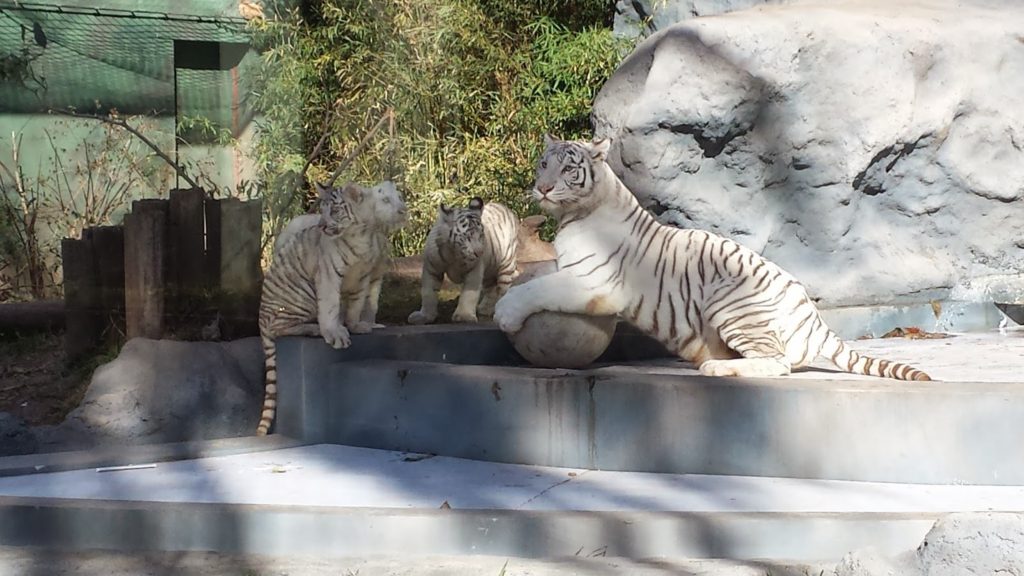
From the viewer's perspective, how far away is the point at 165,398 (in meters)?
7.86

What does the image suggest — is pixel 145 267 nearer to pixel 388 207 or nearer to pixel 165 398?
pixel 165 398

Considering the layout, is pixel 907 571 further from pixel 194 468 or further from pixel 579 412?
pixel 194 468

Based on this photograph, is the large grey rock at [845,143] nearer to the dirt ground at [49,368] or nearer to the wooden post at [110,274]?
the dirt ground at [49,368]

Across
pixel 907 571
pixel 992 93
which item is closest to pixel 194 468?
pixel 907 571

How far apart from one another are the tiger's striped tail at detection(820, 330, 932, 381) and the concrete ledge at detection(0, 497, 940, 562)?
3.78 feet

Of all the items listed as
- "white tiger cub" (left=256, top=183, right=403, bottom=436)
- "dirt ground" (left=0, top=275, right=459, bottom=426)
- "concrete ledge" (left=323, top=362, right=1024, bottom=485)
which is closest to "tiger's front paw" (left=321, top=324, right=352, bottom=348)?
"white tiger cub" (left=256, top=183, right=403, bottom=436)

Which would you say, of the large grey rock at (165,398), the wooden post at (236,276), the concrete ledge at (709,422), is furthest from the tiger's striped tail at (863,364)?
the wooden post at (236,276)

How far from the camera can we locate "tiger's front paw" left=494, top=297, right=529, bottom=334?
5.68 m

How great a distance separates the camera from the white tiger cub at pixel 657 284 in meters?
5.64

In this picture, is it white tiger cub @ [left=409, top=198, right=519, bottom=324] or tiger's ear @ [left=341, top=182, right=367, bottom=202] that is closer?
tiger's ear @ [left=341, top=182, right=367, bottom=202]

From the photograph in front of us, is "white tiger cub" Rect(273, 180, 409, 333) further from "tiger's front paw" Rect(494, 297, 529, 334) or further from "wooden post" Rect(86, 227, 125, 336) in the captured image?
"wooden post" Rect(86, 227, 125, 336)

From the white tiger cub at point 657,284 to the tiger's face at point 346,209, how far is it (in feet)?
2.45

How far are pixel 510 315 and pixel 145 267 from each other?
321cm

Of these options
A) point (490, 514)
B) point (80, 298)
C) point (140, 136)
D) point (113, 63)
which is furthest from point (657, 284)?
point (113, 63)
